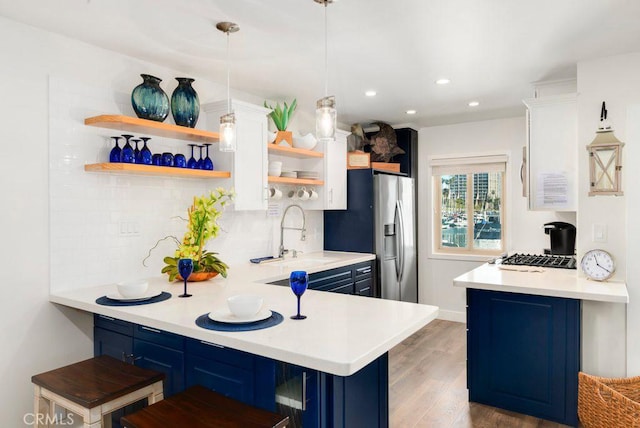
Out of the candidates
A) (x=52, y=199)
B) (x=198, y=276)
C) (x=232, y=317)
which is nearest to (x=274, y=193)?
(x=198, y=276)

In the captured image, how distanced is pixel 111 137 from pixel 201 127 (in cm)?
78

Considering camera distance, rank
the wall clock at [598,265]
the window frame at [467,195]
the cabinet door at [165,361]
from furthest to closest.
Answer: the window frame at [467,195] < the wall clock at [598,265] < the cabinet door at [165,361]

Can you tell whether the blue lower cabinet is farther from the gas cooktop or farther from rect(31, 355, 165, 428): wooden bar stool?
rect(31, 355, 165, 428): wooden bar stool

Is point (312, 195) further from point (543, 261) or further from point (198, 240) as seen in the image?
point (543, 261)

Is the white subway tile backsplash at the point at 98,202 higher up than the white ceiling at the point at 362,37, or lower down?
lower down

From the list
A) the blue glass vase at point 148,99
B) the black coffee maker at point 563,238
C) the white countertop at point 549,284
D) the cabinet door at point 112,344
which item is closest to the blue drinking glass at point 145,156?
the blue glass vase at point 148,99

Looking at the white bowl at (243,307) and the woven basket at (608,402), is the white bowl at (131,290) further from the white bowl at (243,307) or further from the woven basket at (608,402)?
the woven basket at (608,402)

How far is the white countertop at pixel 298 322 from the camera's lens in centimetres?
147

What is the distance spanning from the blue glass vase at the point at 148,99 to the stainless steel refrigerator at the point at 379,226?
2385mm

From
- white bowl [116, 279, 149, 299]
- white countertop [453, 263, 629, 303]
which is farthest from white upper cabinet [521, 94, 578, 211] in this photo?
white bowl [116, 279, 149, 299]

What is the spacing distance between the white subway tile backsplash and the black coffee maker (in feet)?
9.99

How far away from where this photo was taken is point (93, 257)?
2.72 metres

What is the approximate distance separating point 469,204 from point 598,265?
247 centimetres

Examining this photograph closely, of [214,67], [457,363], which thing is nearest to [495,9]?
[214,67]
